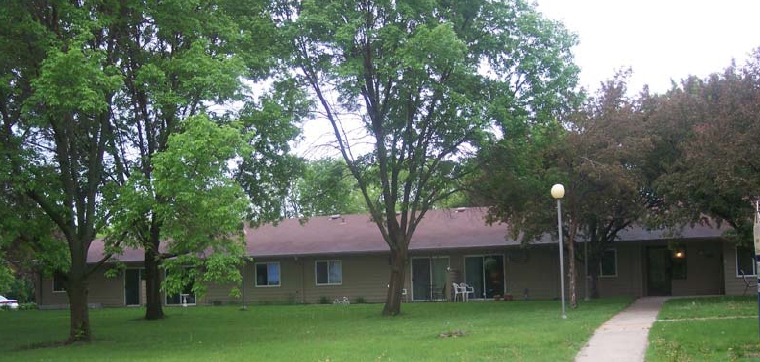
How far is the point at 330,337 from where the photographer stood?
56.9 ft

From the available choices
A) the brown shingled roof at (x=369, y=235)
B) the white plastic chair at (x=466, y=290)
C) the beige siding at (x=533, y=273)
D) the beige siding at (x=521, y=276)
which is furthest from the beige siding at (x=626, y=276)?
the white plastic chair at (x=466, y=290)

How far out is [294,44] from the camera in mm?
22406

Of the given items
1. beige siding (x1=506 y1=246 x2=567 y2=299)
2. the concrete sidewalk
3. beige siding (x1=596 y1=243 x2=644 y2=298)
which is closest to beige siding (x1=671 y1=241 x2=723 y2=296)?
beige siding (x1=596 y1=243 x2=644 y2=298)

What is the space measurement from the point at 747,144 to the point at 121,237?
14.3m

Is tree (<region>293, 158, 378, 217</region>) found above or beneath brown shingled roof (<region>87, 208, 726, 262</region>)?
above

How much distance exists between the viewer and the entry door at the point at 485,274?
33.7 metres

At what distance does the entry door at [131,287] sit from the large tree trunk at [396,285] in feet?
62.7

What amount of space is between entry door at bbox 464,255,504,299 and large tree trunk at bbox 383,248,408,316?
959 cm

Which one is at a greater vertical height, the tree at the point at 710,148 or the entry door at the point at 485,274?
the tree at the point at 710,148

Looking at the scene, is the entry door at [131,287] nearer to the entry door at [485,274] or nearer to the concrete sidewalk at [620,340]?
the entry door at [485,274]

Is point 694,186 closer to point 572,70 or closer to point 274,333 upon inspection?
point 572,70

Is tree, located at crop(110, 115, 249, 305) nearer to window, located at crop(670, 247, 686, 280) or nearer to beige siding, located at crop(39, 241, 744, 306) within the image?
beige siding, located at crop(39, 241, 744, 306)

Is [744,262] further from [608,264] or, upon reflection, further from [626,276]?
[608,264]

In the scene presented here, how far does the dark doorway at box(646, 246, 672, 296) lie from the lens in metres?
32.3
